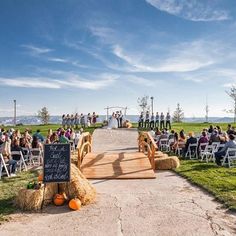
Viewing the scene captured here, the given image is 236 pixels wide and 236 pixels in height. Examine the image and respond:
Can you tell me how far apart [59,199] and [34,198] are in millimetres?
630

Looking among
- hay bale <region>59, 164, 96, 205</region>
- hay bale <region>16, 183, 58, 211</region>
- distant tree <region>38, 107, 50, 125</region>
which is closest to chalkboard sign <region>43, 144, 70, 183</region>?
hay bale <region>59, 164, 96, 205</region>

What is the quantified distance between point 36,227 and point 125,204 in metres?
2.47

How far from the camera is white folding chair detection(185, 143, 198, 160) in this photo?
59.3 feet

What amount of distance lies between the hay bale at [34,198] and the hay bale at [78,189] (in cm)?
40

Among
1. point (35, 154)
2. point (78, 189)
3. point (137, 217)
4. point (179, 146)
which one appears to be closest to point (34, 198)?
point (78, 189)

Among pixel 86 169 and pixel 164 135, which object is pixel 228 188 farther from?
pixel 164 135

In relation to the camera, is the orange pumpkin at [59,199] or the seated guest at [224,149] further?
the seated guest at [224,149]

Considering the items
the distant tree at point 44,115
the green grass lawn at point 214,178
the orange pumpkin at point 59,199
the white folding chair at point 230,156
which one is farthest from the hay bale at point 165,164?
the distant tree at point 44,115

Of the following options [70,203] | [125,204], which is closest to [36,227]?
[70,203]

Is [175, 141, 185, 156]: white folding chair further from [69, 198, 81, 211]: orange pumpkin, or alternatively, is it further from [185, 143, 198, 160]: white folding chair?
[69, 198, 81, 211]: orange pumpkin

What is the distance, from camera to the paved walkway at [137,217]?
703 cm

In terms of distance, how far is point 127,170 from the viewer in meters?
13.6

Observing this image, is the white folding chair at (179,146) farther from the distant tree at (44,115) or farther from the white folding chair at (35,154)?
the distant tree at (44,115)

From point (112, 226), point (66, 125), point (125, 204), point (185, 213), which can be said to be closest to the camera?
point (112, 226)
